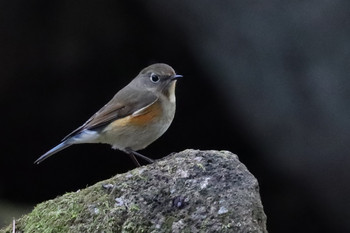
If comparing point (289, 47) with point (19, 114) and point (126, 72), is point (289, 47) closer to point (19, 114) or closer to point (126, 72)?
point (126, 72)

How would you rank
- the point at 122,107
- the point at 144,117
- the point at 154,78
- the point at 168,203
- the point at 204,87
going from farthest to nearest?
the point at 204,87 → the point at 154,78 → the point at 122,107 → the point at 144,117 → the point at 168,203

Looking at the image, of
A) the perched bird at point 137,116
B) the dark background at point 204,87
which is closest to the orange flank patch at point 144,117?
the perched bird at point 137,116

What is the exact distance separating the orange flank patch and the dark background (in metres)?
2.63

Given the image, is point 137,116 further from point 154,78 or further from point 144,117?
point 154,78

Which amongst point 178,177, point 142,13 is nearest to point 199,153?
point 178,177

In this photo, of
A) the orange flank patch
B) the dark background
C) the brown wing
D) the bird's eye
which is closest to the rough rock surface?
the orange flank patch

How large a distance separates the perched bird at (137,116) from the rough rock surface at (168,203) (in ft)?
4.71

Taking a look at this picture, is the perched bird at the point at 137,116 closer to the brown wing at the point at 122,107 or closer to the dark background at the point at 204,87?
the brown wing at the point at 122,107

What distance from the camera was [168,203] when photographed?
159 inches

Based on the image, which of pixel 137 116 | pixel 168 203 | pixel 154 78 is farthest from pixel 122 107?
pixel 168 203

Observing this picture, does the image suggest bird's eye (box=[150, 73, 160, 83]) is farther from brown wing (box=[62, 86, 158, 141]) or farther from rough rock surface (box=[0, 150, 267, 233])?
rough rock surface (box=[0, 150, 267, 233])

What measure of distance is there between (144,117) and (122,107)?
30 cm

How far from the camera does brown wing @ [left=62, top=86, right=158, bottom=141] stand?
582 centimetres

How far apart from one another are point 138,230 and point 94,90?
513cm
